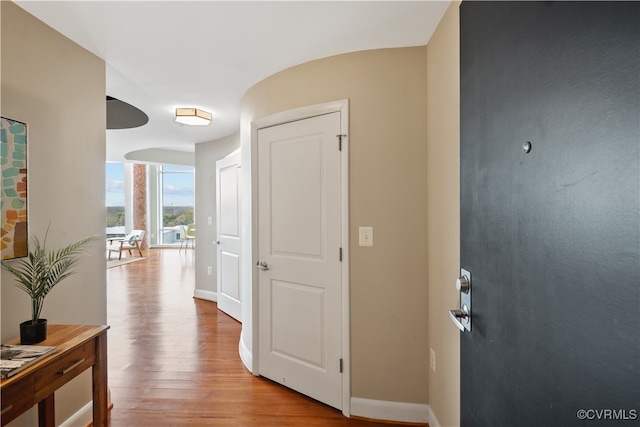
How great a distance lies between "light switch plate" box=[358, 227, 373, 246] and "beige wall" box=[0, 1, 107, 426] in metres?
1.71

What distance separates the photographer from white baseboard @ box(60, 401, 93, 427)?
195 centimetres

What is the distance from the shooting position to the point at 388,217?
6.85 ft

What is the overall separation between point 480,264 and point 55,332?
1986 millimetres

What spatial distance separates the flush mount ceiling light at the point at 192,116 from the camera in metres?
3.36

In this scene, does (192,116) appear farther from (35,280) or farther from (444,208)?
(444,208)

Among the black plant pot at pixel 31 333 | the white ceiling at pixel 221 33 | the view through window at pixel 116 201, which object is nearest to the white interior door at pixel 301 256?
the white ceiling at pixel 221 33

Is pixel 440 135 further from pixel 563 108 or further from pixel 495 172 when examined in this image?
pixel 563 108

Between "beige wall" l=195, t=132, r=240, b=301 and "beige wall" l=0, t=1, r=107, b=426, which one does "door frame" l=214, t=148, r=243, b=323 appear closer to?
"beige wall" l=195, t=132, r=240, b=301

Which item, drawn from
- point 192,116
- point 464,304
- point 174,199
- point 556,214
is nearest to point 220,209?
point 192,116

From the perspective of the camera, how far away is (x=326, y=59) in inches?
87.8

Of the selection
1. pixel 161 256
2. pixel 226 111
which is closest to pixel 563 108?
pixel 226 111

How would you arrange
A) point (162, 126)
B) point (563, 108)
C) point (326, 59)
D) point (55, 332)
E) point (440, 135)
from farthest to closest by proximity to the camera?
point (162, 126) → point (326, 59) → point (440, 135) → point (55, 332) → point (563, 108)

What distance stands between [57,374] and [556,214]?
194cm

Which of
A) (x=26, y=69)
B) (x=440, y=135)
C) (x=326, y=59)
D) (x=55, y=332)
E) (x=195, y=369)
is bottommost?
(x=195, y=369)
